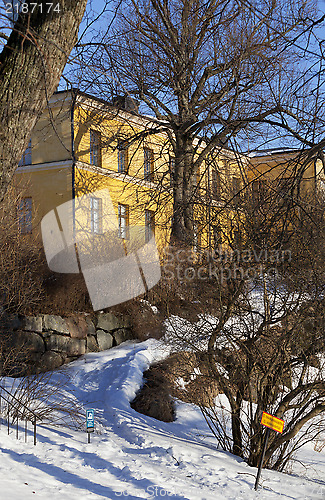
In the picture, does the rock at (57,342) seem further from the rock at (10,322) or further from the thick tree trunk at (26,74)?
the thick tree trunk at (26,74)

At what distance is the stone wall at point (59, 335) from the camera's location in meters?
13.2

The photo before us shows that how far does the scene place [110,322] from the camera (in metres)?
15.7

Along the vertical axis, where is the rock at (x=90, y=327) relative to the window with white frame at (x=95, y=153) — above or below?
below

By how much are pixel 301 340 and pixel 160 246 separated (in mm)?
10712

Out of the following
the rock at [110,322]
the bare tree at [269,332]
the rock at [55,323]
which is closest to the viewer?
the bare tree at [269,332]

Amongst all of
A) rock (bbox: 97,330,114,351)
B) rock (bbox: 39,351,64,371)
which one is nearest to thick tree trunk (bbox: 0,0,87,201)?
rock (bbox: 39,351,64,371)

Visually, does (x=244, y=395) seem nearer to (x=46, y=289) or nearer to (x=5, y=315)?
(x=5, y=315)

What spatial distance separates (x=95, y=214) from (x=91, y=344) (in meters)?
10.1

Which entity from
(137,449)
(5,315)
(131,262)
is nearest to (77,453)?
(137,449)

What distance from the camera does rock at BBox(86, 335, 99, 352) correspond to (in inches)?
585

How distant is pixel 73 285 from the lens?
15930 mm

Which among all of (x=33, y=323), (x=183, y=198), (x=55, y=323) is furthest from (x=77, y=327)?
(x=183, y=198)

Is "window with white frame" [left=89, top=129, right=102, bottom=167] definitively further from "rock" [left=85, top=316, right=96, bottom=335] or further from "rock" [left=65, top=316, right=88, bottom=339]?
"rock" [left=65, top=316, right=88, bottom=339]

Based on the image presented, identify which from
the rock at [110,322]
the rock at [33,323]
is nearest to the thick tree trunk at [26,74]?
the rock at [33,323]
